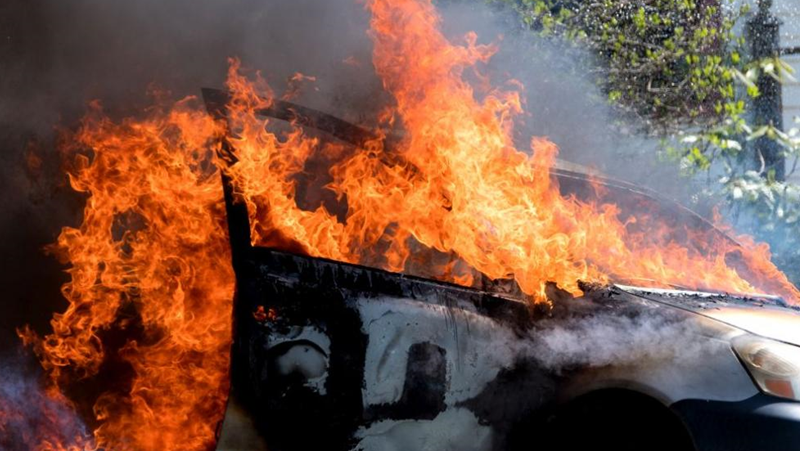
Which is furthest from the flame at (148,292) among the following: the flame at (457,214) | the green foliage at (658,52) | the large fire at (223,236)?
the green foliage at (658,52)

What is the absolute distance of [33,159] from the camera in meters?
4.91

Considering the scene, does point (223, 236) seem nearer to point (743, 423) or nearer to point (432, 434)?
point (432, 434)

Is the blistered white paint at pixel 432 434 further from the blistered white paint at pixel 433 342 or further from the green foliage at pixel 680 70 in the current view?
the green foliage at pixel 680 70

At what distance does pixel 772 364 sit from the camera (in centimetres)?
282

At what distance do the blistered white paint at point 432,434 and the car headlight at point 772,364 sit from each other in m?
1.22

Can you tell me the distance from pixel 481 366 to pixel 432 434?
40 centimetres

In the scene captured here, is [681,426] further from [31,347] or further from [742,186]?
[742,186]

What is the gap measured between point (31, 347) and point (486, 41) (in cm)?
577

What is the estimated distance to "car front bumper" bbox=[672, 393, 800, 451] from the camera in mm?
2746

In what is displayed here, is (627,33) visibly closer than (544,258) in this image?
No

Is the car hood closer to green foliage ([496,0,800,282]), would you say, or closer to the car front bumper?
the car front bumper

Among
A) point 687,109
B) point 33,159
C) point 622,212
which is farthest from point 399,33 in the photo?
point 687,109

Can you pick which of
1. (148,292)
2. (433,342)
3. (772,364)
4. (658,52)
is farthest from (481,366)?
(658,52)

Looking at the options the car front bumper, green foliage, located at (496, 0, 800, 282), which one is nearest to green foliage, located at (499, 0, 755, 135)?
green foliage, located at (496, 0, 800, 282)
